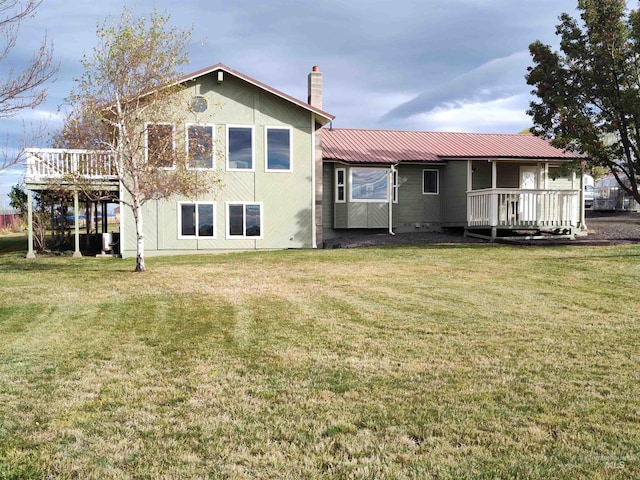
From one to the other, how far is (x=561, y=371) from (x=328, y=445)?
8.90ft

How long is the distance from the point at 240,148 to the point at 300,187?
104 inches

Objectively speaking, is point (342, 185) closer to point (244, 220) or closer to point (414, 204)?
point (414, 204)

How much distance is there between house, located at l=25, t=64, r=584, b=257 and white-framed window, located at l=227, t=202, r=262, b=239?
0.04 meters

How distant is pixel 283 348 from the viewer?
19.5ft

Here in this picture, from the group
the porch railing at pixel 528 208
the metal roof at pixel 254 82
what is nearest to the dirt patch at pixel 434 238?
the porch railing at pixel 528 208

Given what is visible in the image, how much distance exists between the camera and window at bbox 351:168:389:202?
71.4 ft

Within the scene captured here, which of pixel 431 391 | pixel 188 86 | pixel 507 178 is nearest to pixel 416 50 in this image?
pixel 507 178

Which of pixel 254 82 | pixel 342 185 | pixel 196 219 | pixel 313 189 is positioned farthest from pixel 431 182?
pixel 196 219

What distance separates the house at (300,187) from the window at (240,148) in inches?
1.4

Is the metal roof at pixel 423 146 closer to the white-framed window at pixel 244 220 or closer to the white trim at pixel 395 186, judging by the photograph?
the white trim at pixel 395 186

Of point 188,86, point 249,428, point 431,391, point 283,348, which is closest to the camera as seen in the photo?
point 249,428

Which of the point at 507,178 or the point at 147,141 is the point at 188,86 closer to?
the point at 147,141

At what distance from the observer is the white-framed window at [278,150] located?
19484 millimetres

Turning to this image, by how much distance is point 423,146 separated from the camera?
2459 centimetres
